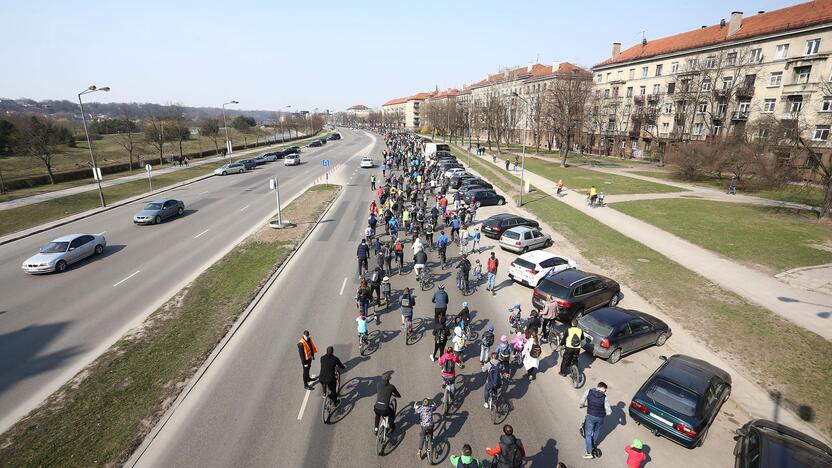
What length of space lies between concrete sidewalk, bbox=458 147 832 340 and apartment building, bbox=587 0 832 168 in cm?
1472

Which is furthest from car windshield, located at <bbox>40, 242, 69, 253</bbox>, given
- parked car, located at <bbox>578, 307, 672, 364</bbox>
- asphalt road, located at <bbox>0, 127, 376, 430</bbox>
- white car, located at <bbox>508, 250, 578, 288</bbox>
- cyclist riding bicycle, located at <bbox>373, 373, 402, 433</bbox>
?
parked car, located at <bbox>578, 307, 672, 364</bbox>

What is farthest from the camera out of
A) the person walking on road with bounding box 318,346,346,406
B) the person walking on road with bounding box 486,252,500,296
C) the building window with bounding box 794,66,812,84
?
the building window with bounding box 794,66,812,84

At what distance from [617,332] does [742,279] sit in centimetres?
1138

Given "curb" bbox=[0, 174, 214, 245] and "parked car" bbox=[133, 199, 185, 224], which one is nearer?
"curb" bbox=[0, 174, 214, 245]

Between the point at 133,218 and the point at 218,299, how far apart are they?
19536 mm

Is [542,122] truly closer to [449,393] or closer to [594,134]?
[594,134]

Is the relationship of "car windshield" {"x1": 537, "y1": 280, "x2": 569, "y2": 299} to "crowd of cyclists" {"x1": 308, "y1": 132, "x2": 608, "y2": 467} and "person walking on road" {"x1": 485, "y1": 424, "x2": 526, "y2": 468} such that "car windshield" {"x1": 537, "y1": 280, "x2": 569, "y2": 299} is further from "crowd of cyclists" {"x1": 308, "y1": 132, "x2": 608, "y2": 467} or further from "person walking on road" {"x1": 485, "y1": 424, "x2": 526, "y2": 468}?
"person walking on road" {"x1": 485, "y1": 424, "x2": 526, "y2": 468}

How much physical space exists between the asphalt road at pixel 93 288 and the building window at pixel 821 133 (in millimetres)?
58079

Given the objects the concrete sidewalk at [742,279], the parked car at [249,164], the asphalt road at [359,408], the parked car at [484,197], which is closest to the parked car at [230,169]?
the parked car at [249,164]

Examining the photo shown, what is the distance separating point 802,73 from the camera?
4562 cm

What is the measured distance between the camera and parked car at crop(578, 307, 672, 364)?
1192 cm

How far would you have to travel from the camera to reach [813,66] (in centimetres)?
4441

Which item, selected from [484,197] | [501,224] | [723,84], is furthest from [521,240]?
[723,84]

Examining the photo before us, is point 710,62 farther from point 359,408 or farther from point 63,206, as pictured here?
point 63,206
